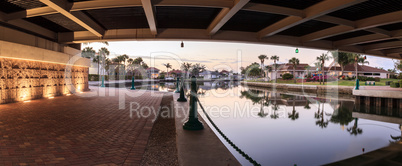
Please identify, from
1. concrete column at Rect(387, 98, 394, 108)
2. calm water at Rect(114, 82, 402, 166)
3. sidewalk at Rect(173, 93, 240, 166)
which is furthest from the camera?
concrete column at Rect(387, 98, 394, 108)

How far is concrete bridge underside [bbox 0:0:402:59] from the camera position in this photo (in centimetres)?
668

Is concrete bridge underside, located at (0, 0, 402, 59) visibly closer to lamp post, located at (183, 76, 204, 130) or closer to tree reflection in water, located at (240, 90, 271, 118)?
lamp post, located at (183, 76, 204, 130)

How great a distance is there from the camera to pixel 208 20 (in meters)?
8.82

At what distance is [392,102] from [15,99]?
75.7ft

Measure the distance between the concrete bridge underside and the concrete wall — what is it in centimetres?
64

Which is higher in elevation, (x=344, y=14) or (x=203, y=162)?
(x=344, y=14)

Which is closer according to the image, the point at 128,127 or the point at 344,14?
the point at 128,127

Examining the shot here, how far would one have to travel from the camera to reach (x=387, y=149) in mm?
5684

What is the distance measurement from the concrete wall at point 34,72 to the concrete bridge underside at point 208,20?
64cm

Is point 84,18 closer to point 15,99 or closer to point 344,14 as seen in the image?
point 15,99

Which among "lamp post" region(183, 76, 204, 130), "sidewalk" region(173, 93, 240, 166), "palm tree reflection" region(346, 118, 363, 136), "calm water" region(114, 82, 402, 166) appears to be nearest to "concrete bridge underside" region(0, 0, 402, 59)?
"lamp post" region(183, 76, 204, 130)

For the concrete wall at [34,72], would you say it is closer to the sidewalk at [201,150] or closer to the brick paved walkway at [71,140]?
the brick paved walkway at [71,140]

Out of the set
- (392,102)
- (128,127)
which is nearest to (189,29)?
(128,127)

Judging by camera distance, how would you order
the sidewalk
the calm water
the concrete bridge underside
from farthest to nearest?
the concrete bridge underside
the calm water
the sidewalk
